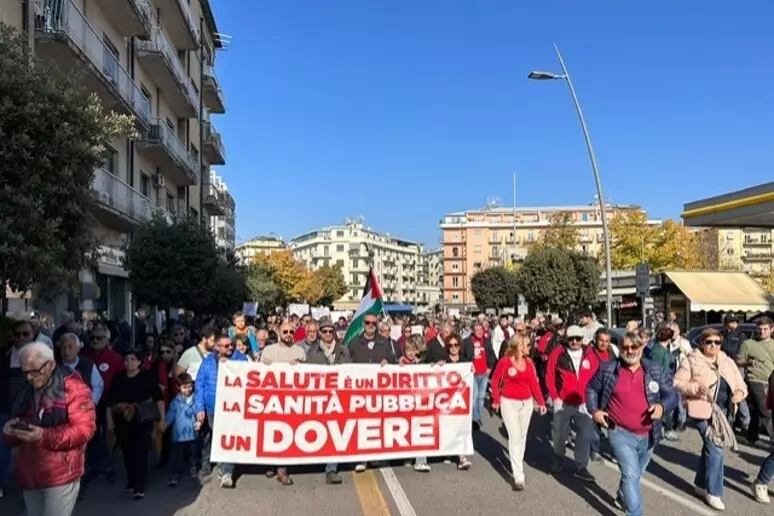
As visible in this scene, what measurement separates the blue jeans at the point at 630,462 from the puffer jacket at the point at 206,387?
4363 millimetres

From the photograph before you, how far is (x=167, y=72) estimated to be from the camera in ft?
103

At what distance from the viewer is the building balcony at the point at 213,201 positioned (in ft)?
151

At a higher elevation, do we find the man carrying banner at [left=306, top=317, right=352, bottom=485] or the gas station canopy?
the gas station canopy

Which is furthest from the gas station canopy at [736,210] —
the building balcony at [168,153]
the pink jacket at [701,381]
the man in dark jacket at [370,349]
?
the building balcony at [168,153]

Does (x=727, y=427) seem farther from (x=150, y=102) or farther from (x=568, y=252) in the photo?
(x=568, y=252)

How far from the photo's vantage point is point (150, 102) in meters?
31.7

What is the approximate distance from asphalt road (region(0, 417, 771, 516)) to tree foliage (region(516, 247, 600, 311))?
4264 centimetres

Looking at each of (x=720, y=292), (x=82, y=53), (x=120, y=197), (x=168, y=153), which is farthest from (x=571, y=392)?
(x=720, y=292)

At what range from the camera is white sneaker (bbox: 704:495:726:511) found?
7.05 m

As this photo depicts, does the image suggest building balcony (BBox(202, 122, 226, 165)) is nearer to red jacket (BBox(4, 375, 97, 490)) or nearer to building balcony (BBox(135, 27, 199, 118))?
building balcony (BBox(135, 27, 199, 118))

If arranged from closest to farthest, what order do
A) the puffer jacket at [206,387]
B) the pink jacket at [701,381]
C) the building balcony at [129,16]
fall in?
the pink jacket at [701,381] → the puffer jacket at [206,387] → the building balcony at [129,16]

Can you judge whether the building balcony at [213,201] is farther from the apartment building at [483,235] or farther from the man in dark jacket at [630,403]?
the apartment building at [483,235]

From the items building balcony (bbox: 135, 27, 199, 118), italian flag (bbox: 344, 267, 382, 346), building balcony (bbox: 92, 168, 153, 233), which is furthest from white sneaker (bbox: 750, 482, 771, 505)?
building balcony (bbox: 135, 27, 199, 118)

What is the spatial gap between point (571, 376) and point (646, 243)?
160 ft
